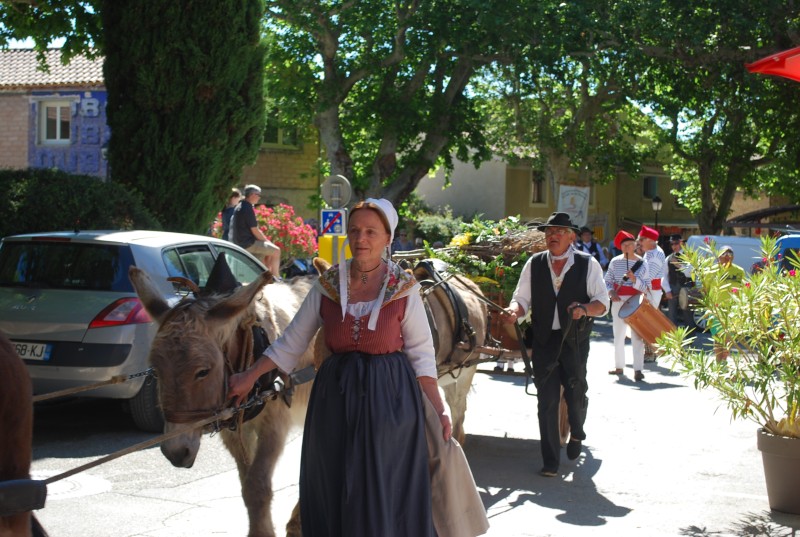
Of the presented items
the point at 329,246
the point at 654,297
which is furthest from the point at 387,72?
the point at 654,297

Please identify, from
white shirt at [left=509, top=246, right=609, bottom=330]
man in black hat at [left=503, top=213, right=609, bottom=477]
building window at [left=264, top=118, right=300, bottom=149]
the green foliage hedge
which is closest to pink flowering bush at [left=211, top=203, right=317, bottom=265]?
the green foliage hedge

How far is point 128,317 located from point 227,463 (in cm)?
156

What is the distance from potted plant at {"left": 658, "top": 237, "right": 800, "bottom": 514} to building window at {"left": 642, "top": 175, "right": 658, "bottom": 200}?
5139 cm

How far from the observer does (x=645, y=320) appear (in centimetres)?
1303

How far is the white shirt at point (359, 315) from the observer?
4.27m

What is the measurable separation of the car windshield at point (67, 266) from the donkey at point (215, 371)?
348cm

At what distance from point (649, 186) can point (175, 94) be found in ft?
147

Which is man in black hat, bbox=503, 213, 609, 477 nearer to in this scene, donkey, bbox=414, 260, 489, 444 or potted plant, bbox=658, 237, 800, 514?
donkey, bbox=414, 260, 489, 444

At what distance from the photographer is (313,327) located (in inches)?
A: 176

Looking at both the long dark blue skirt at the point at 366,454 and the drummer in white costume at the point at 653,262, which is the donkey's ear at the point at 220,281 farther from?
the drummer in white costume at the point at 653,262

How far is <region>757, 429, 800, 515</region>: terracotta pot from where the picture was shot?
20.7 ft

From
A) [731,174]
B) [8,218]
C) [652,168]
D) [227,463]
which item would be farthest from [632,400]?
[652,168]

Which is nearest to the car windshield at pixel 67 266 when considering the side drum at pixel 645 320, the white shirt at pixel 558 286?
the white shirt at pixel 558 286

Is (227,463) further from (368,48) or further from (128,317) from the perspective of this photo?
(368,48)
